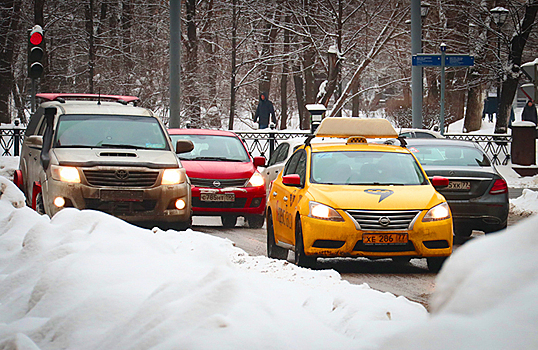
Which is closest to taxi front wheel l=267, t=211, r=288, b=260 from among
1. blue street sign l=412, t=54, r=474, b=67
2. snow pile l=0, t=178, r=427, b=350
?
snow pile l=0, t=178, r=427, b=350

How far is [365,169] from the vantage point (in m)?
9.87

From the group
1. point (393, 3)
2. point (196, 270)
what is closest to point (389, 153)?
point (196, 270)

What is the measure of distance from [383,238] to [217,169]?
226 inches

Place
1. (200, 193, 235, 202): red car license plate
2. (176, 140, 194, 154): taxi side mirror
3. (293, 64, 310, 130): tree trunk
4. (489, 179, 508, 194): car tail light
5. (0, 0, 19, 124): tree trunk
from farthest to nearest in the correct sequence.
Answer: (293, 64, 310, 130): tree trunk, (0, 0, 19, 124): tree trunk, (200, 193, 235, 202): red car license plate, (176, 140, 194, 154): taxi side mirror, (489, 179, 508, 194): car tail light

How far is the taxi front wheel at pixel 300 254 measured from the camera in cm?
882

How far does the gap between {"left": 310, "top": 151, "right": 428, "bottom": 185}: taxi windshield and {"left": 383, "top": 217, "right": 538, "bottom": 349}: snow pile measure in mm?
7272

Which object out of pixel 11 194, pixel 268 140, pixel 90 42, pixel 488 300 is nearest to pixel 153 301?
pixel 488 300

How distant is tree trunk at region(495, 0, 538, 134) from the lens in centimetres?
2966

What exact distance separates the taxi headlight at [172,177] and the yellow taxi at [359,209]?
150 centimetres

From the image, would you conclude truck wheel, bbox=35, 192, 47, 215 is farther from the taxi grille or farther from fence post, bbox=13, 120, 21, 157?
fence post, bbox=13, 120, 21, 157

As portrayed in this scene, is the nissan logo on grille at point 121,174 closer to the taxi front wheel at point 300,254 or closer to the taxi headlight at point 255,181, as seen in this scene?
the taxi front wheel at point 300,254

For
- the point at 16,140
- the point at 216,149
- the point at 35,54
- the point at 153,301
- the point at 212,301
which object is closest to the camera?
the point at 212,301

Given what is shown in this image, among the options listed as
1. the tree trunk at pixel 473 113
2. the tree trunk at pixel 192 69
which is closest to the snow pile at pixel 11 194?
the tree trunk at pixel 192 69

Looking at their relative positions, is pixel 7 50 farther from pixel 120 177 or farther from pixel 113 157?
pixel 120 177
